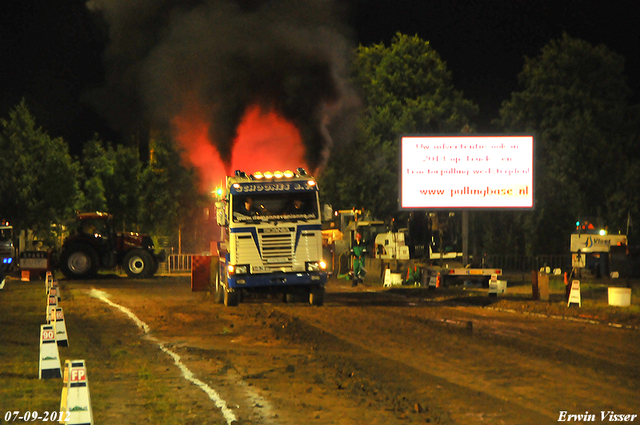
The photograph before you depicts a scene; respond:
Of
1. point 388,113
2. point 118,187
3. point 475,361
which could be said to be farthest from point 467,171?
point 118,187

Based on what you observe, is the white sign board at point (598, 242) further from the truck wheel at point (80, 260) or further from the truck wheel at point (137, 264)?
the truck wheel at point (80, 260)

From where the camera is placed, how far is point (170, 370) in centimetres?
1141

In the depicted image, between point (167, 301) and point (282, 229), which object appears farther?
point (167, 301)

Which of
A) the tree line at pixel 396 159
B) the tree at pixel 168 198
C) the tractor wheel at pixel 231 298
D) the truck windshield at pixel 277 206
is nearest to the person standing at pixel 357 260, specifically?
the tractor wheel at pixel 231 298

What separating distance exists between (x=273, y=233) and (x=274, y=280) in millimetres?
1155

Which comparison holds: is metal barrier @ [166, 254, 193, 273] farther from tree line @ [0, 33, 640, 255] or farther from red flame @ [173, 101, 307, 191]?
red flame @ [173, 101, 307, 191]

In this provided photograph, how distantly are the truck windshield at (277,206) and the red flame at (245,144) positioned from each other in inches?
486

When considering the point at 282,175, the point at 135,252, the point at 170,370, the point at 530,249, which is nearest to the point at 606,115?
→ the point at 530,249

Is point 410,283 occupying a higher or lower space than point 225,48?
lower

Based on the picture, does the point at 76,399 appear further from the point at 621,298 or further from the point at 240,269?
the point at 621,298

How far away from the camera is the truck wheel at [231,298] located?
Result: 2183cm

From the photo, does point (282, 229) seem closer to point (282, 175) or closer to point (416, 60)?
point (282, 175)

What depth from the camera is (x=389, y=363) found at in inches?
472

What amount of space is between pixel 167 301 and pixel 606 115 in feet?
121
